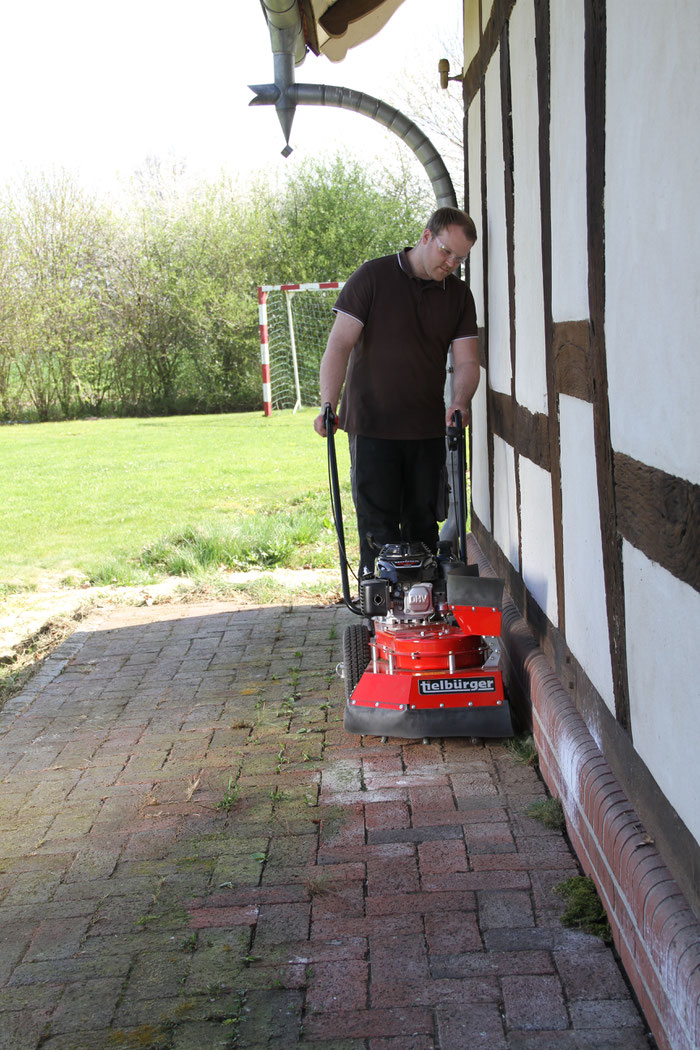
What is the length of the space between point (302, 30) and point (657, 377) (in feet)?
14.7

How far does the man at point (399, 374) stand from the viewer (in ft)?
15.2

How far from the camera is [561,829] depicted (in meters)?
3.30

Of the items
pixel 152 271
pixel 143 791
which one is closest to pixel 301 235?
pixel 152 271

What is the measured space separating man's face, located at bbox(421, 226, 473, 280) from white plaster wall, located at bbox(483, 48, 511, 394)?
0.25 m

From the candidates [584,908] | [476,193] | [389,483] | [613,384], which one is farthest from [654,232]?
[476,193]

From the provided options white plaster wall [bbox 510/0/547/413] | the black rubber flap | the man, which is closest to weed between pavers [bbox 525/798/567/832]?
the black rubber flap

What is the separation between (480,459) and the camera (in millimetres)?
6137

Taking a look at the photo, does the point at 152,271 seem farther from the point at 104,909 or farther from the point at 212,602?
the point at 104,909

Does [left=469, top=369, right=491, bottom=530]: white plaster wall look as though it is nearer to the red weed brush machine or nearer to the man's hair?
the man's hair

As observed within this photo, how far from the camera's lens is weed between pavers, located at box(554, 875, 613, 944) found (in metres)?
2.70

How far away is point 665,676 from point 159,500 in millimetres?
8846

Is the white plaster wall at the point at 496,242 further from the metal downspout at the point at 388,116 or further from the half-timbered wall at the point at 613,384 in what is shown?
the metal downspout at the point at 388,116

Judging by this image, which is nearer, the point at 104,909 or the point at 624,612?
the point at 624,612

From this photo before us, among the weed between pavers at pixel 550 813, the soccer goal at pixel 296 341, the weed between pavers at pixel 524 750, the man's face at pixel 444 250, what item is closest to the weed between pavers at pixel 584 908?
the weed between pavers at pixel 550 813
